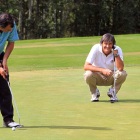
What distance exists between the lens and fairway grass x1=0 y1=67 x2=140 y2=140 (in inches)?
224

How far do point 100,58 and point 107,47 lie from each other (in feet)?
1.00

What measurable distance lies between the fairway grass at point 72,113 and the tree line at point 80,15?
45.9 metres

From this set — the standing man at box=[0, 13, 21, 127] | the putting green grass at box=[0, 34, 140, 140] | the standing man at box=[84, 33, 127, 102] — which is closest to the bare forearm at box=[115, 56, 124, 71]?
the standing man at box=[84, 33, 127, 102]

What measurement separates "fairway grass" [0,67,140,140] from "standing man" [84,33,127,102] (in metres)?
0.29

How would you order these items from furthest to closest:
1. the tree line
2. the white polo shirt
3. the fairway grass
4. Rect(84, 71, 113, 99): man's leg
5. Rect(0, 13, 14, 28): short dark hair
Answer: the tree line, Rect(84, 71, 113, 99): man's leg, the white polo shirt, Rect(0, 13, 14, 28): short dark hair, the fairway grass

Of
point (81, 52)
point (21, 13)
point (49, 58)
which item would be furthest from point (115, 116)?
point (21, 13)

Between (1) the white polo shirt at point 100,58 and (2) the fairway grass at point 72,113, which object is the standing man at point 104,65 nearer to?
(1) the white polo shirt at point 100,58

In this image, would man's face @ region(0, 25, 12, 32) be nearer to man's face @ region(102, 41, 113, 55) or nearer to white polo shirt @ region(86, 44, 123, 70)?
man's face @ region(102, 41, 113, 55)

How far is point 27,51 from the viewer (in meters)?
23.8

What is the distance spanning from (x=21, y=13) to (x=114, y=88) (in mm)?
46714

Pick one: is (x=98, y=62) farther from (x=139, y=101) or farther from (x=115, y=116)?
(x=115, y=116)

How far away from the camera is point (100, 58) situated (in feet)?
28.1

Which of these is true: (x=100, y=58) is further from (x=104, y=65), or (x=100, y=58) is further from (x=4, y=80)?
(x=4, y=80)

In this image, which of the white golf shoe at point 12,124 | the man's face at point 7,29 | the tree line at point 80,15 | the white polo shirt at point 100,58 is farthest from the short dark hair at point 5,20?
the tree line at point 80,15
